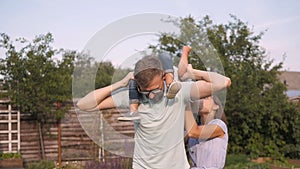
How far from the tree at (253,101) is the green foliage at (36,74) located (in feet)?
10.4

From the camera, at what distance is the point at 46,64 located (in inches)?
438

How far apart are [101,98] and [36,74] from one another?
8.93m

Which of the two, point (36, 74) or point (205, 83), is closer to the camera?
point (205, 83)

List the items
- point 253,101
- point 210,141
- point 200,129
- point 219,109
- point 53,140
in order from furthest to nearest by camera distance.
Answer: point 53,140, point 253,101, point 210,141, point 219,109, point 200,129

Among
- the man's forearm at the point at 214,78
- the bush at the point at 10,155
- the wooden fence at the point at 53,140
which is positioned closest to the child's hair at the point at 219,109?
the man's forearm at the point at 214,78

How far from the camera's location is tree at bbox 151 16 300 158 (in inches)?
419

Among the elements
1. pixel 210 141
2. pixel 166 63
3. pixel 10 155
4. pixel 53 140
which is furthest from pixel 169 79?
pixel 53 140

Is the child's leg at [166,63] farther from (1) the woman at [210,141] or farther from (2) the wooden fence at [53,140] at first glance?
(2) the wooden fence at [53,140]

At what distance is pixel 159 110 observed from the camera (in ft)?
7.86

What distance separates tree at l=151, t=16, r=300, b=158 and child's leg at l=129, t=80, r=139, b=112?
774cm

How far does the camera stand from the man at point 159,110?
233 centimetres

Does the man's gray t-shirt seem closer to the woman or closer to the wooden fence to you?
the woman

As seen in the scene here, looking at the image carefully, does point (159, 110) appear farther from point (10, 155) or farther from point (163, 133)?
point (10, 155)

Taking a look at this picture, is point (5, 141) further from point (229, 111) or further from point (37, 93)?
point (229, 111)
